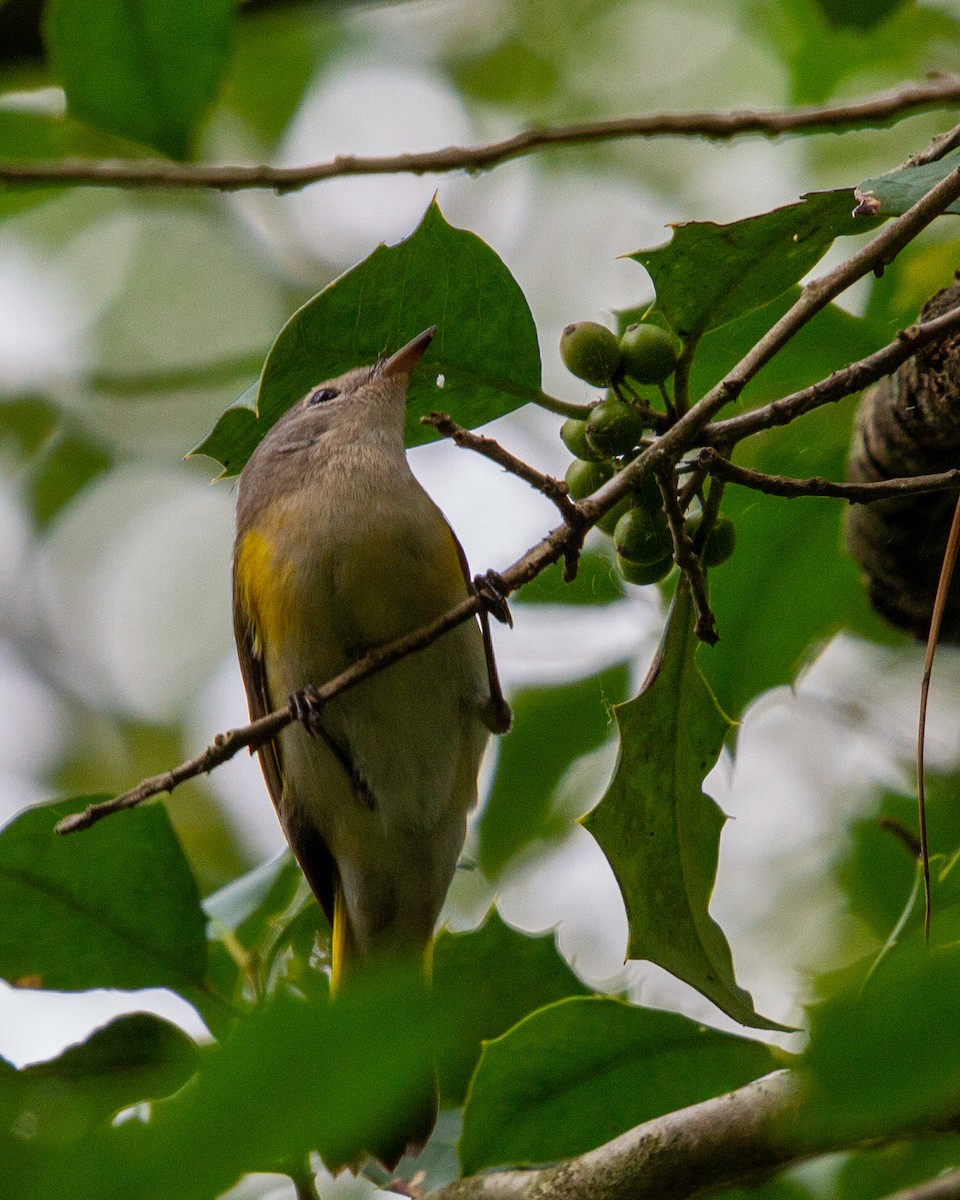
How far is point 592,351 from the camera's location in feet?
7.07

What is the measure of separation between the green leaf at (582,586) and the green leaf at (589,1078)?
896mm

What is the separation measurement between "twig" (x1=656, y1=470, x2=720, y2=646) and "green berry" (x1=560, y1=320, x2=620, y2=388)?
28 centimetres

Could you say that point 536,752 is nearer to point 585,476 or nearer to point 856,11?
point 585,476

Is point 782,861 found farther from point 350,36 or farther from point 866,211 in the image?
point 350,36

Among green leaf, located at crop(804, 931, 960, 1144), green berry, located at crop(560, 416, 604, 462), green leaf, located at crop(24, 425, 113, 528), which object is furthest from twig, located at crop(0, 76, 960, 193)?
green leaf, located at crop(24, 425, 113, 528)

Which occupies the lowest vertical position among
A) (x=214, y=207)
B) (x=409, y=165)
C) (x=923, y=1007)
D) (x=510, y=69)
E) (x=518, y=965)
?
(x=923, y=1007)

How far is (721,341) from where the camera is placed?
2.60 metres

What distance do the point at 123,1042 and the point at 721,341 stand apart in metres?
1.95

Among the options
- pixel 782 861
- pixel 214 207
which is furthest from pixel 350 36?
pixel 782 861

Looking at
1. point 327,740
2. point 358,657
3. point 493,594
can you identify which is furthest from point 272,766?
point 493,594

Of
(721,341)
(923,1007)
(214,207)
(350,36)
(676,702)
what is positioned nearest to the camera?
(923,1007)

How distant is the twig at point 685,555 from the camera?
194 cm

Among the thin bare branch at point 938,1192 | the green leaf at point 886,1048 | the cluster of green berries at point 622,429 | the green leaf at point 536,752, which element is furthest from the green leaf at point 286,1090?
the green leaf at point 536,752

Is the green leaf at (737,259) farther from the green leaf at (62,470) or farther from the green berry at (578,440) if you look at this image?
the green leaf at (62,470)
